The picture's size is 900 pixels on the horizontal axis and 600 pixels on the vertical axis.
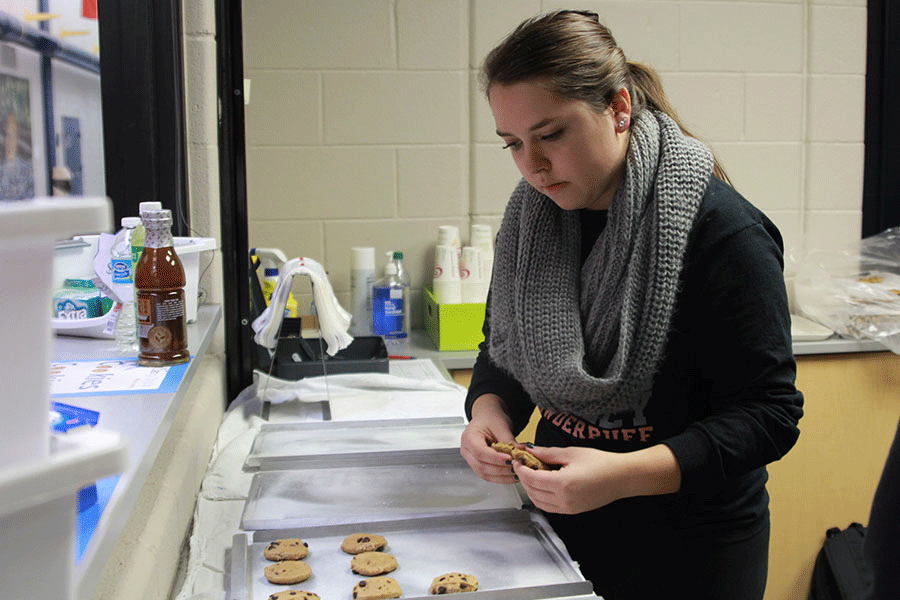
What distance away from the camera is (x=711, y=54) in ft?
9.77

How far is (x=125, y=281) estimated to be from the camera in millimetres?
1588

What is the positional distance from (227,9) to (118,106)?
1.19 ft

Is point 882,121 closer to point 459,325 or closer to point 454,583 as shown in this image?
point 459,325

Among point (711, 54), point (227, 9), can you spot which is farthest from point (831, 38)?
point (227, 9)

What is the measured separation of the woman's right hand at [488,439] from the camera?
1381mm

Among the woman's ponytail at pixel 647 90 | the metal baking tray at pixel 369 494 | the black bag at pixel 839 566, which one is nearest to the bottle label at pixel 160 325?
the metal baking tray at pixel 369 494

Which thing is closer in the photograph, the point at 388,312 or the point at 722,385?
the point at 722,385

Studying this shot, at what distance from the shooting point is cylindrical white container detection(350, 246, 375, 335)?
2789 mm

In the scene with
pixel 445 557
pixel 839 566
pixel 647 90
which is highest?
pixel 647 90

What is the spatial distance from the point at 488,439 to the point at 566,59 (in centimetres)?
64

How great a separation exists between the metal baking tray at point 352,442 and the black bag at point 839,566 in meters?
1.53

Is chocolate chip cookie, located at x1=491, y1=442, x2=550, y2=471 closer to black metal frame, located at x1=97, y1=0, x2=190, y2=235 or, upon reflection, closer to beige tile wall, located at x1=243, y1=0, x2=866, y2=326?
black metal frame, located at x1=97, y1=0, x2=190, y2=235

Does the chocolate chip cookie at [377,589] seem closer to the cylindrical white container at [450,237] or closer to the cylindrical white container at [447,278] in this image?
the cylindrical white container at [447,278]

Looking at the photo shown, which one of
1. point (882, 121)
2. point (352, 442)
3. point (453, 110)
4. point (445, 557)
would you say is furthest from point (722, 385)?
point (882, 121)
